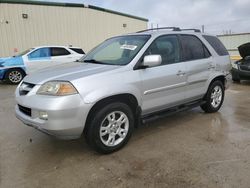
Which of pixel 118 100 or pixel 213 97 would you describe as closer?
pixel 118 100

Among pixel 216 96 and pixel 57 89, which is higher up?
pixel 57 89

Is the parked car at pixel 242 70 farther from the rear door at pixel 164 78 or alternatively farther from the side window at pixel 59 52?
the side window at pixel 59 52

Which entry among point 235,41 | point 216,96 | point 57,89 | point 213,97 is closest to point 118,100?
point 57,89

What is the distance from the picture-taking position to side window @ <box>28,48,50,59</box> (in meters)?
11.1

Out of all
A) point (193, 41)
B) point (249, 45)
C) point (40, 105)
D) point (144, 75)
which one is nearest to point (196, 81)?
Answer: point (193, 41)

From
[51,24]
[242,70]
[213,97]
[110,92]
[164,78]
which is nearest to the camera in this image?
[110,92]

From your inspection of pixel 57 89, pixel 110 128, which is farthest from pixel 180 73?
pixel 57 89

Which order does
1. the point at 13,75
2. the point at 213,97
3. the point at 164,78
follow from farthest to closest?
the point at 13,75
the point at 213,97
the point at 164,78

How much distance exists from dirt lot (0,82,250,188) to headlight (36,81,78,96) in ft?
3.09

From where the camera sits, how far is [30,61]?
1097cm

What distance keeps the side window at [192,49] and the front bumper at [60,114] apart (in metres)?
2.27

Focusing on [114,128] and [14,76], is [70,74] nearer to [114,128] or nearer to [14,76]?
[114,128]

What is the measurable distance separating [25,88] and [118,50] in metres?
1.61

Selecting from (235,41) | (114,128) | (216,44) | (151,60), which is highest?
(235,41)
